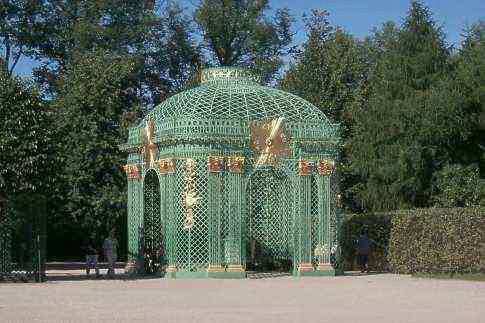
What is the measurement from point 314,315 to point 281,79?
37629 mm

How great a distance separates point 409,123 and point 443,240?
41.5 ft

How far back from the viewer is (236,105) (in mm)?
30391

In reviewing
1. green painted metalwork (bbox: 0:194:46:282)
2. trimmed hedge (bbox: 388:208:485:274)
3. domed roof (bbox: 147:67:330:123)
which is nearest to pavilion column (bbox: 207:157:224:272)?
domed roof (bbox: 147:67:330:123)

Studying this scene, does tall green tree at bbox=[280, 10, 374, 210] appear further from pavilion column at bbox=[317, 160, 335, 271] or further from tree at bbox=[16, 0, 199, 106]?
pavilion column at bbox=[317, 160, 335, 271]

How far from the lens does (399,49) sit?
145 feet

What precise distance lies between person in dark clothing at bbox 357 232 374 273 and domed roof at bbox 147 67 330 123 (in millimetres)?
5050

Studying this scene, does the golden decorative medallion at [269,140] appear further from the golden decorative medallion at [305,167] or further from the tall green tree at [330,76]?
the tall green tree at [330,76]

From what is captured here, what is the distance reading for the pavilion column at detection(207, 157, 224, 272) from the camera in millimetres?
28078

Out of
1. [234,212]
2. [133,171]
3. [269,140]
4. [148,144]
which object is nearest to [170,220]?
[234,212]

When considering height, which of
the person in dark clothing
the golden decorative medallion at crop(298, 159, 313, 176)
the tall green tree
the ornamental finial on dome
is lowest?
the person in dark clothing

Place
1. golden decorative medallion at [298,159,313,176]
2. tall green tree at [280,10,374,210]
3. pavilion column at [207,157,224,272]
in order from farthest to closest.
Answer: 1. tall green tree at [280,10,374,210]
2. golden decorative medallion at [298,159,313,176]
3. pavilion column at [207,157,224,272]

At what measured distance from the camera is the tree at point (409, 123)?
40875mm

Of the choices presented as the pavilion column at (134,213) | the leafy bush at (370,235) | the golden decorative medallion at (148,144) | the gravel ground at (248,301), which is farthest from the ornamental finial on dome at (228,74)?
the gravel ground at (248,301)

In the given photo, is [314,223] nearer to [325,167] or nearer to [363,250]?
[325,167]
